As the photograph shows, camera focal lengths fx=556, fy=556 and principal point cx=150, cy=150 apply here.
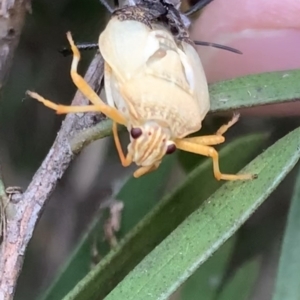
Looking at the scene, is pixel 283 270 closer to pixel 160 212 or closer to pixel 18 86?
pixel 160 212

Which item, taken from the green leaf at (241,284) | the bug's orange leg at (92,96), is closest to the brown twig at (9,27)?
the bug's orange leg at (92,96)

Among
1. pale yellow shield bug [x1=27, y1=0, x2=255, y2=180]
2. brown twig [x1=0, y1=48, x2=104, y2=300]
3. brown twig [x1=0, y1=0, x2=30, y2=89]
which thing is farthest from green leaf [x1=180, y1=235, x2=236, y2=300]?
brown twig [x1=0, y1=0, x2=30, y2=89]

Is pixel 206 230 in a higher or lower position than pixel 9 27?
lower

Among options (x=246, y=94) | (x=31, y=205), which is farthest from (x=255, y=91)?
(x=31, y=205)

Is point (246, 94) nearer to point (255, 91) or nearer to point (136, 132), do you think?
point (255, 91)

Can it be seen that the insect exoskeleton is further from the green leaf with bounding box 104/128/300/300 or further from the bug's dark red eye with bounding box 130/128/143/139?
the green leaf with bounding box 104/128/300/300

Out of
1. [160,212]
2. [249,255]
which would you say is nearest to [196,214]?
[160,212]
